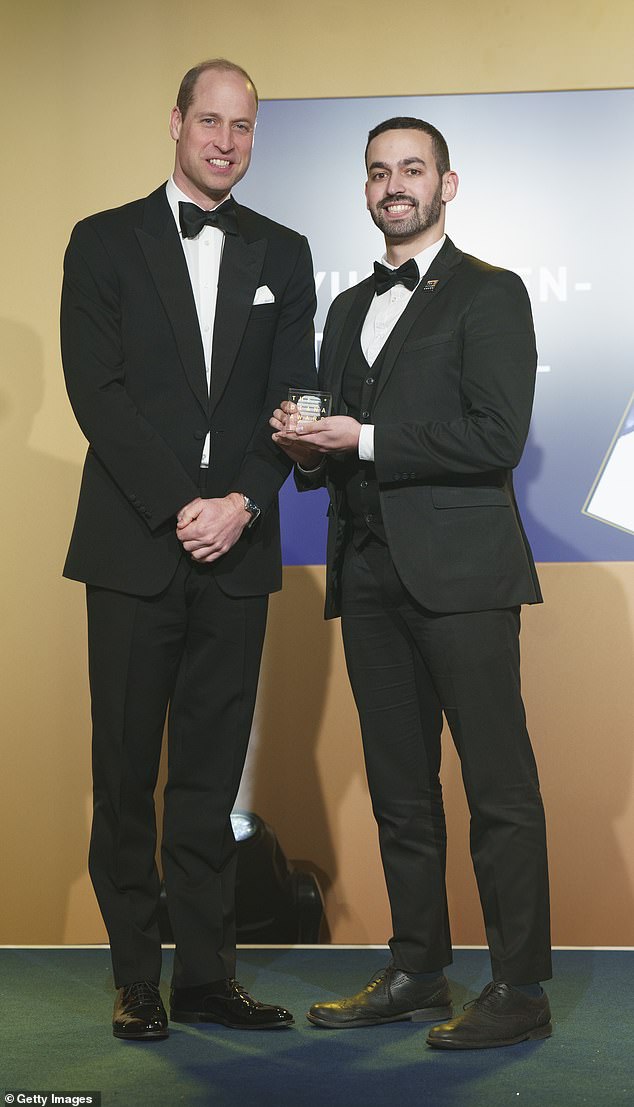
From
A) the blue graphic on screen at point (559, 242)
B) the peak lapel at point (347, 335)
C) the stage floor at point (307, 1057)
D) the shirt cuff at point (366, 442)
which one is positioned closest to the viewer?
the stage floor at point (307, 1057)

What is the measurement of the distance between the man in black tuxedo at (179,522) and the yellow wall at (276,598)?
118 centimetres

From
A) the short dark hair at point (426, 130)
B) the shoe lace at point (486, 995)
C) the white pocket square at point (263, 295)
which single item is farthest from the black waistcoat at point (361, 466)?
the shoe lace at point (486, 995)

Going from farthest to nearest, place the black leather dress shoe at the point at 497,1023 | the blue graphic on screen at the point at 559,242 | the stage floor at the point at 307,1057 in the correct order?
1. the blue graphic on screen at the point at 559,242
2. the black leather dress shoe at the point at 497,1023
3. the stage floor at the point at 307,1057

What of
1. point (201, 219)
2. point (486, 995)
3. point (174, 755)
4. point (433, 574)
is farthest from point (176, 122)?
point (486, 995)

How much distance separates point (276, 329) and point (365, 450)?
16.5 inches

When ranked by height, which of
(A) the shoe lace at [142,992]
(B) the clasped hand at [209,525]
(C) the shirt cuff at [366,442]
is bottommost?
(A) the shoe lace at [142,992]

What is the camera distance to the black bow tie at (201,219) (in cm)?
288

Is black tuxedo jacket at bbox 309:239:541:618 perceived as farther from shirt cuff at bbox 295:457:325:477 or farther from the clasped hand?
the clasped hand

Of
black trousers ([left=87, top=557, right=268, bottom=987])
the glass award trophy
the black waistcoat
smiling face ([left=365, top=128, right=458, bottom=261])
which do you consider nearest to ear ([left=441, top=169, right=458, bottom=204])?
smiling face ([left=365, top=128, right=458, bottom=261])

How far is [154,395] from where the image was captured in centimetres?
285

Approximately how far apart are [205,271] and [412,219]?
0.50 metres

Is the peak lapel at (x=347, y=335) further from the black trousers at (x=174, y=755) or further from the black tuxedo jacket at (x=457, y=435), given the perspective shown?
the black trousers at (x=174, y=755)

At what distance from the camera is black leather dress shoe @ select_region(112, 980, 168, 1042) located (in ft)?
9.04

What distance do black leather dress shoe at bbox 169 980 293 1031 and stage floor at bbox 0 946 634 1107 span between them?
1.2 inches
